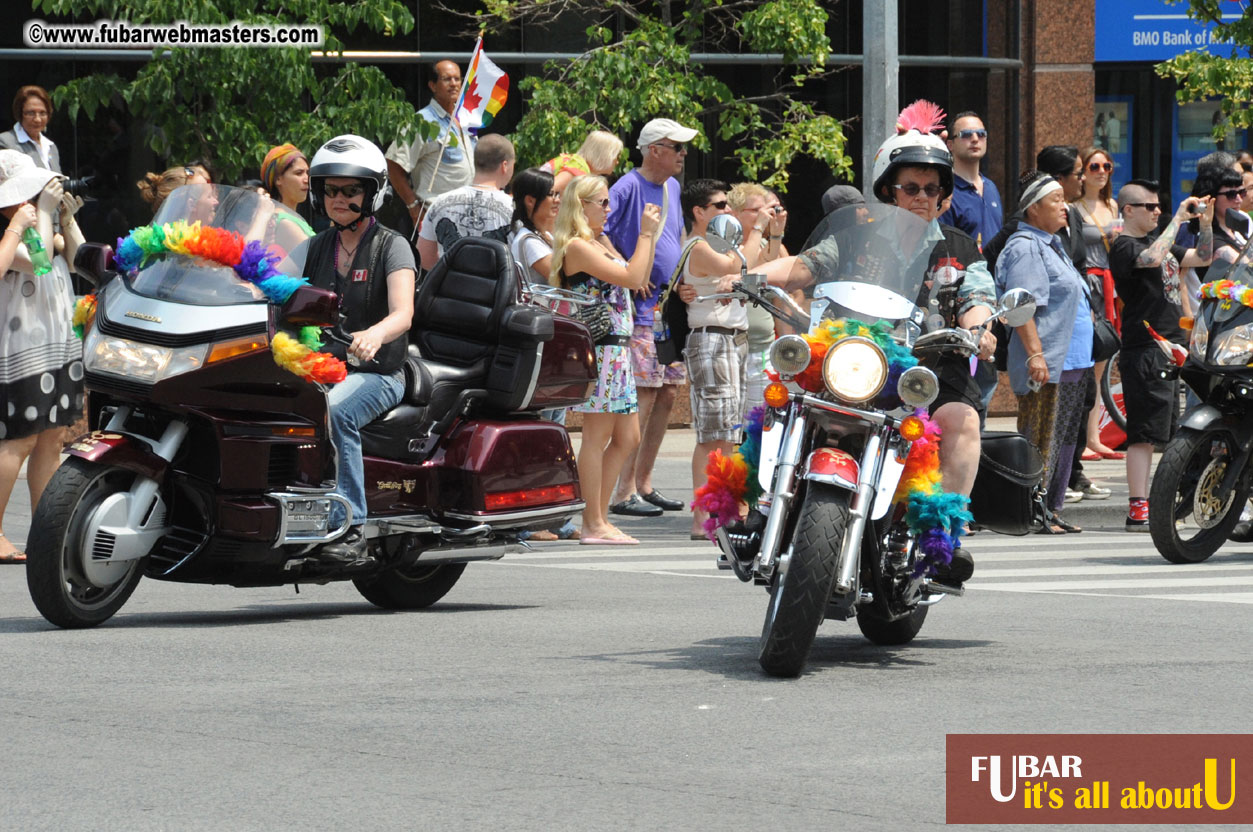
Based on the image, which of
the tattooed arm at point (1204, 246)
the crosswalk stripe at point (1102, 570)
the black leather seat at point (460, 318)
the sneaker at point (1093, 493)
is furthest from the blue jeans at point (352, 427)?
the tattooed arm at point (1204, 246)

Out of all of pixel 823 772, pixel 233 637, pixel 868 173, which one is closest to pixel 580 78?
pixel 868 173

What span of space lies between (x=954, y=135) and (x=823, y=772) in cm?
814

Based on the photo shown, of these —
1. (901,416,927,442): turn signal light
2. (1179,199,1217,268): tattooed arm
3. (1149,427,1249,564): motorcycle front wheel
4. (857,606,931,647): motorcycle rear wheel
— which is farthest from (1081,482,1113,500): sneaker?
(901,416,927,442): turn signal light

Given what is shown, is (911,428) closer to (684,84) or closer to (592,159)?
(592,159)

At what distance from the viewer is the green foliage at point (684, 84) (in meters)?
16.2

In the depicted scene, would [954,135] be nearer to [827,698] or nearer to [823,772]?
[827,698]

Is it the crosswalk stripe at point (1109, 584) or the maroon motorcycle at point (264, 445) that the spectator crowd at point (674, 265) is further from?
the maroon motorcycle at point (264, 445)

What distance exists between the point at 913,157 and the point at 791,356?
1105 mm

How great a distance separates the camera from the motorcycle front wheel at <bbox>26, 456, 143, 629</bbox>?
760 cm

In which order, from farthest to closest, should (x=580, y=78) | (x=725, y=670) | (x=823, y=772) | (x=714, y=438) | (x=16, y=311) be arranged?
(x=580, y=78) → (x=714, y=438) → (x=16, y=311) → (x=725, y=670) → (x=823, y=772)

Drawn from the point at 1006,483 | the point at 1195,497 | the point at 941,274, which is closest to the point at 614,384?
the point at 1195,497

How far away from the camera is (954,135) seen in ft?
42.8

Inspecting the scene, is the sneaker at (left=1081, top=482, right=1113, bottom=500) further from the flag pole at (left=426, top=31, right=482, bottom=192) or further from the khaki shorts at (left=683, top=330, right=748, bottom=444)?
the flag pole at (left=426, top=31, right=482, bottom=192)

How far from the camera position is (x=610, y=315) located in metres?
11.5
